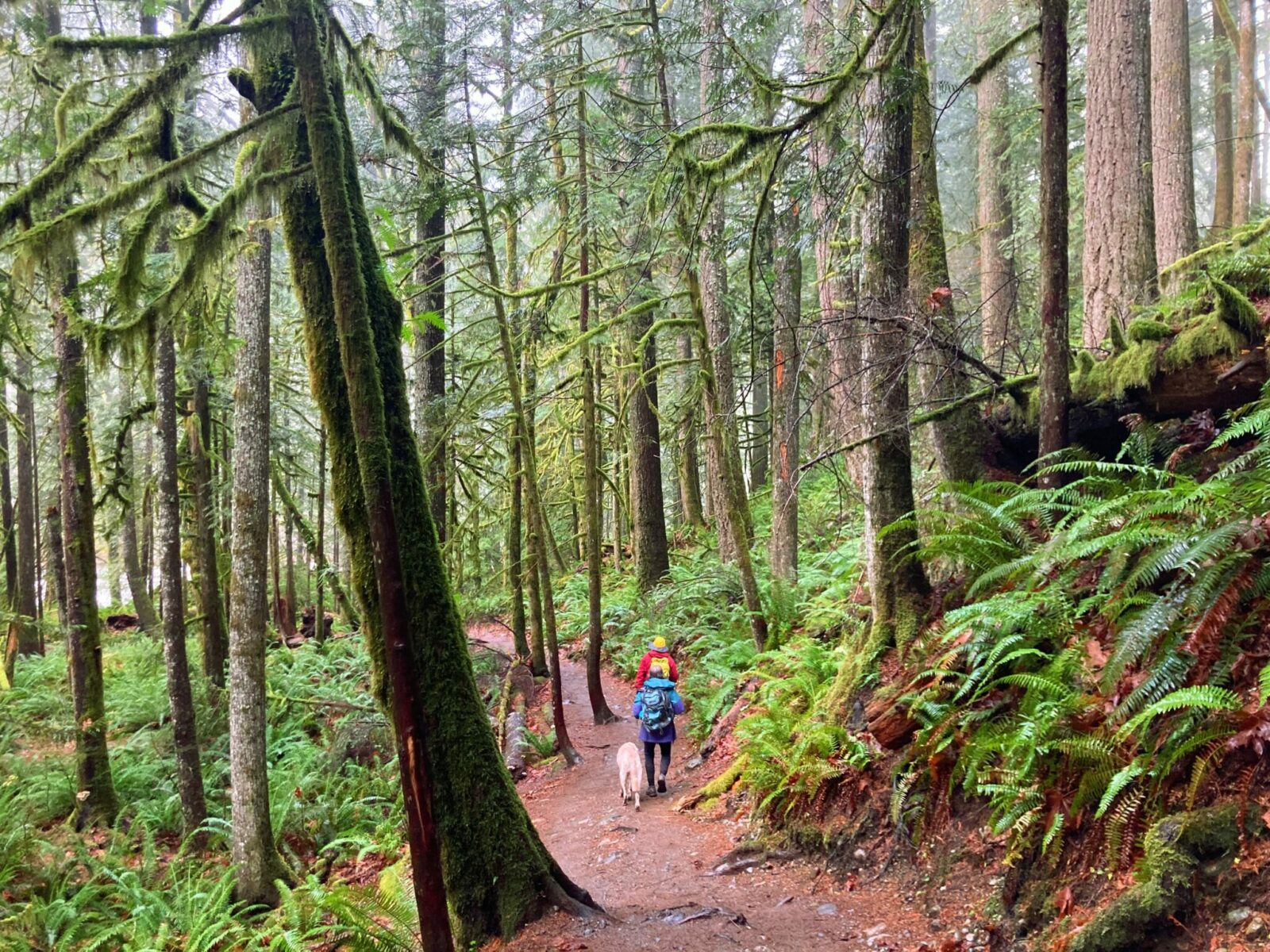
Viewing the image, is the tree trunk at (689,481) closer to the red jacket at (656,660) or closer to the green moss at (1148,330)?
the red jacket at (656,660)

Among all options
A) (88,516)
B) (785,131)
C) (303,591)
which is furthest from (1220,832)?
(303,591)

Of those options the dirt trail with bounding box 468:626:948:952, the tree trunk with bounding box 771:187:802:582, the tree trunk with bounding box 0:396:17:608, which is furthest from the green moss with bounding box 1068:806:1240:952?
the tree trunk with bounding box 0:396:17:608

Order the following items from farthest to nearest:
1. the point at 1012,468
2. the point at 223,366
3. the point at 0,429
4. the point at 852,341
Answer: the point at 0,429, the point at 223,366, the point at 852,341, the point at 1012,468

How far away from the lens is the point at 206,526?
11.0 m

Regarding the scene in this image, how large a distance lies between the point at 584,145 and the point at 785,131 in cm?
567

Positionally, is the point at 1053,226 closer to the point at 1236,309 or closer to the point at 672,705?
the point at 1236,309

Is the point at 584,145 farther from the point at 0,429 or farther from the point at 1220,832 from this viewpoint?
the point at 0,429

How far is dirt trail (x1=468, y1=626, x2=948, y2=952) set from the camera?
4254 millimetres

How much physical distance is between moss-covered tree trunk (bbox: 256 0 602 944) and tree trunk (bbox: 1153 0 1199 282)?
36.2 ft

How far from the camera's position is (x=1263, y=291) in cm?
576

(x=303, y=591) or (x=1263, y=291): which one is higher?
(x=1263, y=291)

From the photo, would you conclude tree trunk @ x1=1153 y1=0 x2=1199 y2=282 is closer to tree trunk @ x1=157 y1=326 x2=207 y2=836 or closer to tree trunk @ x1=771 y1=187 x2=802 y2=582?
tree trunk @ x1=771 y1=187 x2=802 y2=582

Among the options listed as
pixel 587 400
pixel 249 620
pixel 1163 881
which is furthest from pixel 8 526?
pixel 1163 881

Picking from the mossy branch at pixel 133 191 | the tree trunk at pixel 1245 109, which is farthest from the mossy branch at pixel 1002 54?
the tree trunk at pixel 1245 109
